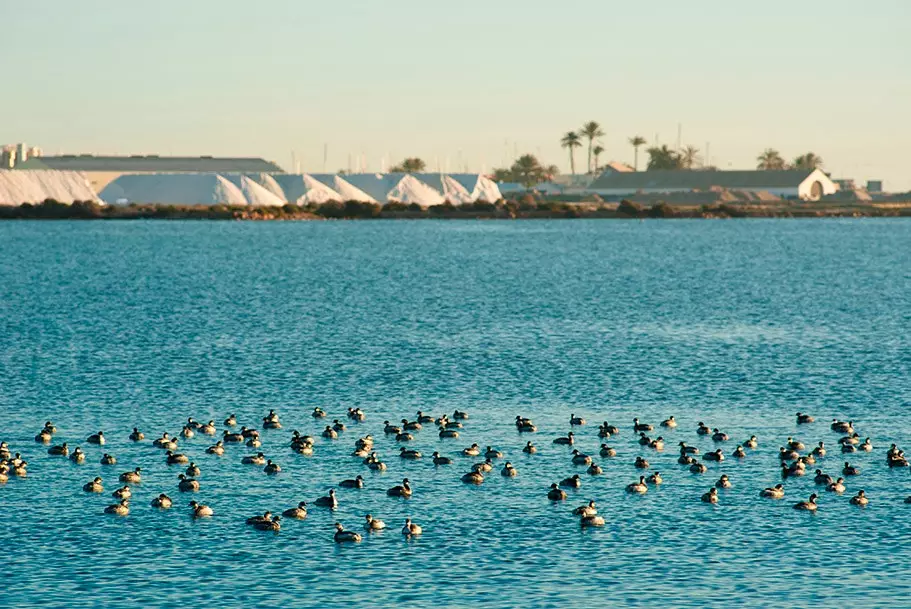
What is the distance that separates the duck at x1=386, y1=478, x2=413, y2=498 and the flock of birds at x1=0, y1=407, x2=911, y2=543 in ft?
0.09

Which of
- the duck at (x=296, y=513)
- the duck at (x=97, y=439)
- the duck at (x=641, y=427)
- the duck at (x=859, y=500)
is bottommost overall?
the duck at (x=859, y=500)

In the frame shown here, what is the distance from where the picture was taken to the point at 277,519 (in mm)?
41344

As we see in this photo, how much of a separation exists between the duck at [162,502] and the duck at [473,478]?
9725 millimetres

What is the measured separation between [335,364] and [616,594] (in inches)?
1696

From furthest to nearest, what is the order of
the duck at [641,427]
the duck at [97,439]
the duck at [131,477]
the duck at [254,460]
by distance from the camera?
1. the duck at [641,427]
2. the duck at [97,439]
3. the duck at [254,460]
4. the duck at [131,477]

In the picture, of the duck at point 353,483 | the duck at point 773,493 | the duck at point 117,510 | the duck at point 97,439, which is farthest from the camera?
the duck at point 97,439

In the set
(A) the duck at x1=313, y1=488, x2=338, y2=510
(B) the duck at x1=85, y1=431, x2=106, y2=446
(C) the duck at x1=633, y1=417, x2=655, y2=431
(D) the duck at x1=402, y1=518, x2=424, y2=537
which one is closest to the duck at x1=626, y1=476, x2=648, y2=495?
(D) the duck at x1=402, y1=518, x2=424, y2=537

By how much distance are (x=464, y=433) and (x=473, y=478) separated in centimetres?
847

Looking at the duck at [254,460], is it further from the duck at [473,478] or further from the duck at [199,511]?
the duck at [473,478]

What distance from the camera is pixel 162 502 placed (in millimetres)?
43531

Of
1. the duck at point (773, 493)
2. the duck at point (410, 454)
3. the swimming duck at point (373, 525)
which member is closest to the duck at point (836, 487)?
the duck at point (773, 493)

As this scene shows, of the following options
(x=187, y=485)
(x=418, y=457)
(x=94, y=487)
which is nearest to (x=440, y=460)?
(x=418, y=457)

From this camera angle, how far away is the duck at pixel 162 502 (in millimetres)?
43531

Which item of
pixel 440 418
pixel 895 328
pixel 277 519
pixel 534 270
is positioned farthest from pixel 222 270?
pixel 277 519
